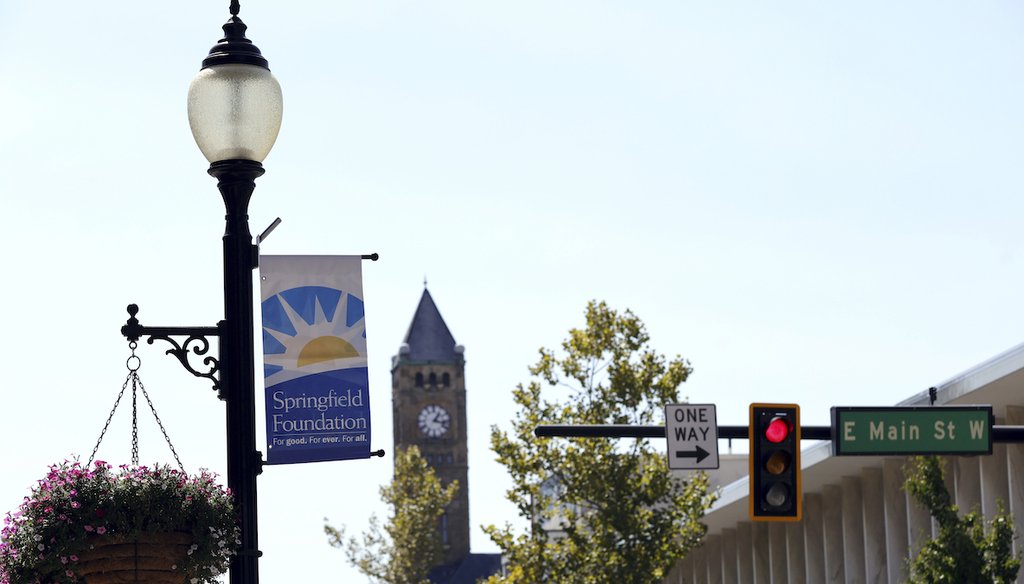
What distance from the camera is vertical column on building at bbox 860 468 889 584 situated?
47.8 metres

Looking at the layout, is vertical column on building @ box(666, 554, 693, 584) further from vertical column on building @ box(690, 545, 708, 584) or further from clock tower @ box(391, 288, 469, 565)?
clock tower @ box(391, 288, 469, 565)

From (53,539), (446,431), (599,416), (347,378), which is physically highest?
(446,431)

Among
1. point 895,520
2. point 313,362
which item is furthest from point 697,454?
point 895,520

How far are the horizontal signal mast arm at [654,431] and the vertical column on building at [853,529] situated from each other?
1385 inches

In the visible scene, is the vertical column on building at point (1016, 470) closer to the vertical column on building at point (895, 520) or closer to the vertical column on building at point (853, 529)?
the vertical column on building at point (895, 520)

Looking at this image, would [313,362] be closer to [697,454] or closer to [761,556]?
[697,454]

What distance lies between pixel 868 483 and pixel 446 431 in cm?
11257

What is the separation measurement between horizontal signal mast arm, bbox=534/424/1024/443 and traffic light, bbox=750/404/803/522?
0.33 metres

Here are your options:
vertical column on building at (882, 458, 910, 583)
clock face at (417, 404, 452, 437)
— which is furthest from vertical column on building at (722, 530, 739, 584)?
clock face at (417, 404, 452, 437)

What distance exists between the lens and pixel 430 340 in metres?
160

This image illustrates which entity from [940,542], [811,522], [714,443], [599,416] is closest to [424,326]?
[811,522]

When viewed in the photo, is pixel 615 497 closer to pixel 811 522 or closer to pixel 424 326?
pixel 811 522

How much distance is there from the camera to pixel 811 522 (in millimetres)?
53094

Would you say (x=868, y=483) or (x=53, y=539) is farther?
(x=868, y=483)
